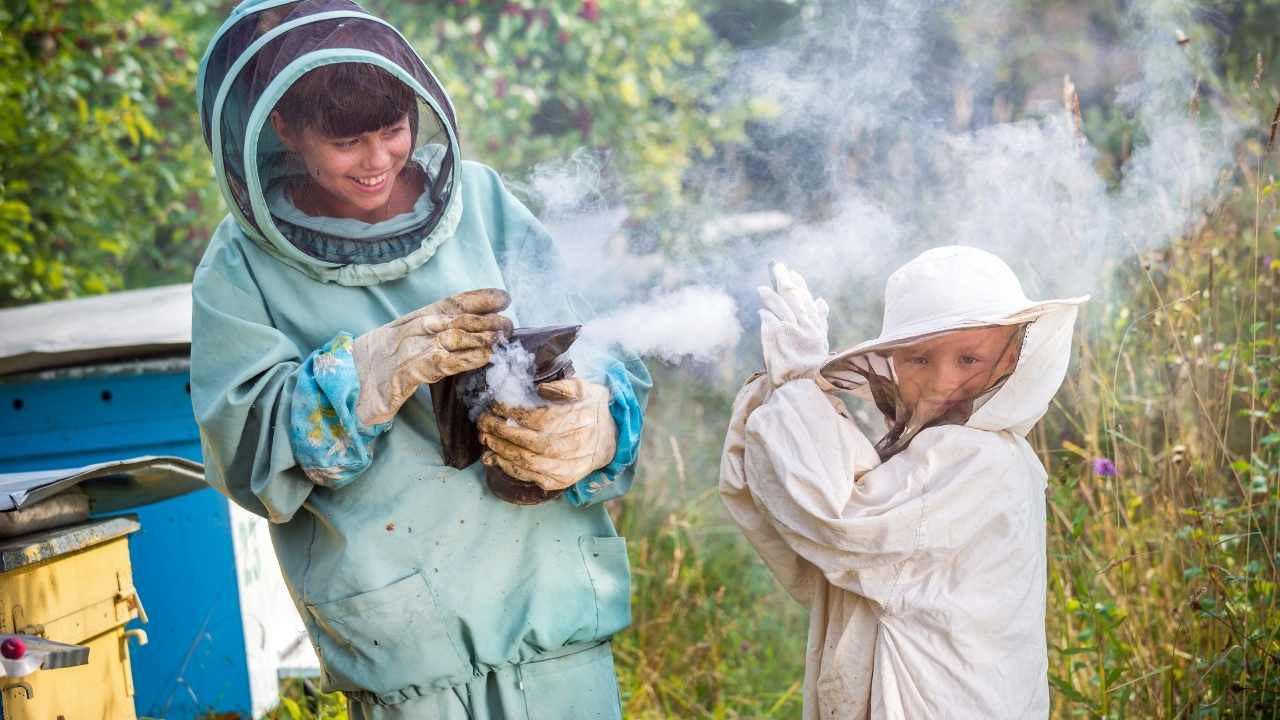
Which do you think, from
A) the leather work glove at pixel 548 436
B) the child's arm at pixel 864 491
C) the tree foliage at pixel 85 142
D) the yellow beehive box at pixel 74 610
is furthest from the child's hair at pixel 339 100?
the tree foliage at pixel 85 142

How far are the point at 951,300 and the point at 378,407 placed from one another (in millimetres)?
1111

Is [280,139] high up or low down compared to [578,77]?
down

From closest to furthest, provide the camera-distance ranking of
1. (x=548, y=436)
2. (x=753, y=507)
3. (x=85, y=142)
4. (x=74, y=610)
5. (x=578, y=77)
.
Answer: (x=548, y=436) → (x=753, y=507) → (x=74, y=610) → (x=85, y=142) → (x=578, y=77)

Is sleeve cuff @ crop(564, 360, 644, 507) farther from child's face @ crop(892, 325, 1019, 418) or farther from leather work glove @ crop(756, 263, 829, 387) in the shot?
child's face @ crop(892, 325, 1019, 418)

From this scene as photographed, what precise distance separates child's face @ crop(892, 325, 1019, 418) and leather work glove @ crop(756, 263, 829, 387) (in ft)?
0.59

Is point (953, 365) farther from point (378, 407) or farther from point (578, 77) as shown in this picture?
point (578, 77)

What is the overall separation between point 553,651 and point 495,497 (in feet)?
1.06

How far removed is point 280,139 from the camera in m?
2.20

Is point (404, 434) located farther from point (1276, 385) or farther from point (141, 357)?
point (1276, 385)

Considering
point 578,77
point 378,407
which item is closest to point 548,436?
point 378,407

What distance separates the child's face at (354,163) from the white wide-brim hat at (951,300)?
37.4 inches

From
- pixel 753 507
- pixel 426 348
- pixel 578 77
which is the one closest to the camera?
pixel 426 348

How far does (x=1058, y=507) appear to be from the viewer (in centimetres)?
337

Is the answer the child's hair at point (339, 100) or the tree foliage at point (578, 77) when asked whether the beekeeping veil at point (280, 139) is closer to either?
the child's hair at point (339, 100)
